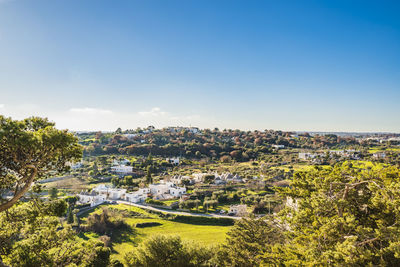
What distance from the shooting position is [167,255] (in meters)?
15.2

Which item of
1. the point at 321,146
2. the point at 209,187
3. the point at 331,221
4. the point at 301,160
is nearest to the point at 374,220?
the point at 331,221

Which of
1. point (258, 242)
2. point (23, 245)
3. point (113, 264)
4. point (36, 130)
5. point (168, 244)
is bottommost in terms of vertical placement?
point (113, 264)

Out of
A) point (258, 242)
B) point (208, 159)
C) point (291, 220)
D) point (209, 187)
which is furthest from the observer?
point (208, 159)

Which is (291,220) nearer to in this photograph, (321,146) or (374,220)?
(374,220)

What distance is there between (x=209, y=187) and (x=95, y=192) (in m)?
22.7

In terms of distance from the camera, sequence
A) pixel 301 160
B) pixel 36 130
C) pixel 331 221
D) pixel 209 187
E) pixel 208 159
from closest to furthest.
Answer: pixel 331 221 → pixel 36 130 → pixel 209 187 → pixel 301 160 → pixel 208 159

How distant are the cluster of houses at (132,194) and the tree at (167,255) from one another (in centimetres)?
2682

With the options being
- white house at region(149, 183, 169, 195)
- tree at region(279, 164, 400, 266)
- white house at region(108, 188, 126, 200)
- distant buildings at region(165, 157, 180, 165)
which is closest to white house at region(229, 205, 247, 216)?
white house at region(149, 183, 169, 195)

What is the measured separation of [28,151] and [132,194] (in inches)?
1501

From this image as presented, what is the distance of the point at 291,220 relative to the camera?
24.1 ft

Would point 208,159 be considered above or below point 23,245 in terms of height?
below

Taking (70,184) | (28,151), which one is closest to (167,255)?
(28,151)

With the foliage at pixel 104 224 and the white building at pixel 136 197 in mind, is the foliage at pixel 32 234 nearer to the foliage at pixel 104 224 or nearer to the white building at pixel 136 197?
the foliage at pixel 104 224

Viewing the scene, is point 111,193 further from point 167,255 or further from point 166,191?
point 167,255
